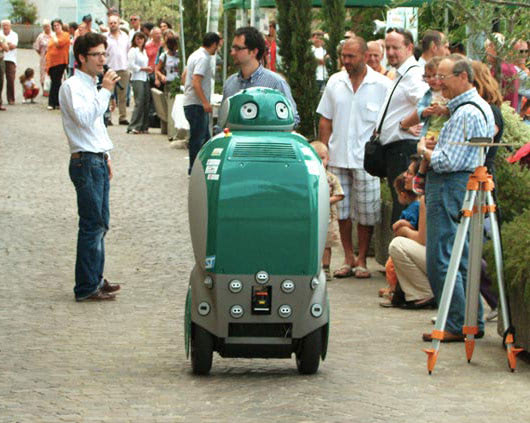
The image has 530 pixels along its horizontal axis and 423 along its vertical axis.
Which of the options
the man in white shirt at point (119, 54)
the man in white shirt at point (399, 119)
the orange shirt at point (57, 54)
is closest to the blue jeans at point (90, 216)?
the man in white shirt at point (399, 119)

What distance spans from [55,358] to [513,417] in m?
3.03

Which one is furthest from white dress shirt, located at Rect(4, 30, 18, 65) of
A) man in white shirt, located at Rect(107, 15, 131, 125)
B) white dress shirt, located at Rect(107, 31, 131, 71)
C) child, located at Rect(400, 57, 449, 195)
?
child, located at Rect(400, 57, 449, 195)

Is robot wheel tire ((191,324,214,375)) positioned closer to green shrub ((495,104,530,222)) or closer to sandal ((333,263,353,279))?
green shrub ((495,104,530,222))

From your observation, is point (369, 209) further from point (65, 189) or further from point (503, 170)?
point (65, 189)

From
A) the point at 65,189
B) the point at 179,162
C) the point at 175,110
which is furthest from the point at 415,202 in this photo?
the point at 175,110

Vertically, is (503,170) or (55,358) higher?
(503,170)

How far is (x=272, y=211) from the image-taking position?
768cm

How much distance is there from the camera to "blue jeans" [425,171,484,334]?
9094 mm

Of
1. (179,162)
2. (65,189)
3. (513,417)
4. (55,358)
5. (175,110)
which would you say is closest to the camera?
(513,417)

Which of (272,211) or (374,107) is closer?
(272,211)

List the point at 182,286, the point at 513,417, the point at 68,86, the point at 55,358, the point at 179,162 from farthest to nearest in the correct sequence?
the point at 179,162
the point at 182,286
the point at 68,86
the point at 55,358
the point at 513,417

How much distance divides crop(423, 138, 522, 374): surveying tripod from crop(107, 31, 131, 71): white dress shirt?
2113cm

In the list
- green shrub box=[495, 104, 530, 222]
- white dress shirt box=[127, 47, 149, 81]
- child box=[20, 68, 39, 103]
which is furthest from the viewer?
child box=[20, 68, 39, 103]

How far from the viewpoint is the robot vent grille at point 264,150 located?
25.6 ft
